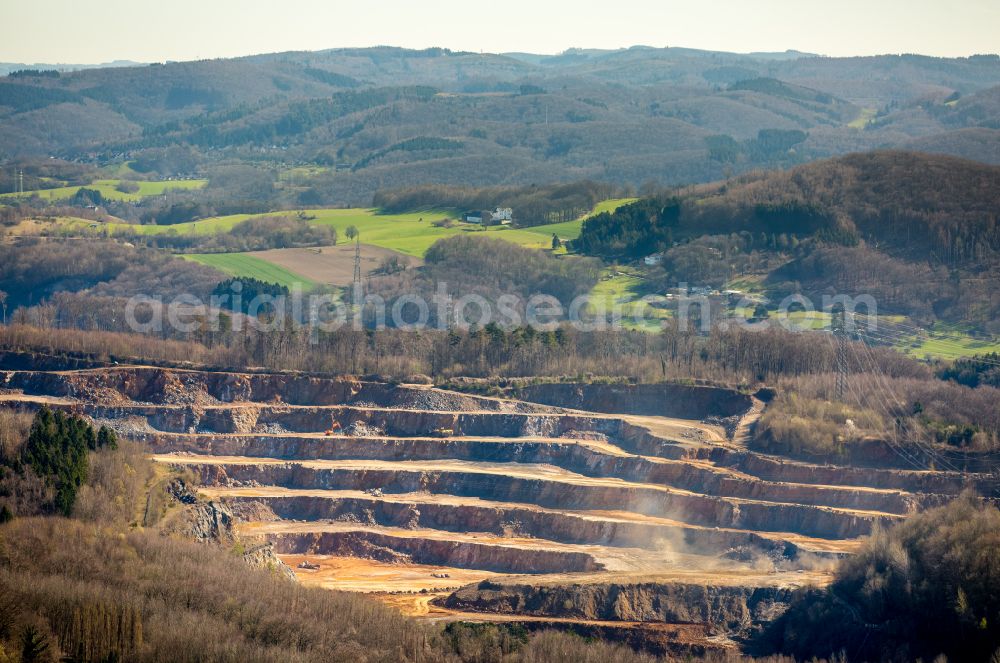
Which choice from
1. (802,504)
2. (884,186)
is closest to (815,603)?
(802,504)

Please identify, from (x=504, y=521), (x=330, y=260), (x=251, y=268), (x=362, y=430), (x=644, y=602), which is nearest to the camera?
(x=644, y=602)

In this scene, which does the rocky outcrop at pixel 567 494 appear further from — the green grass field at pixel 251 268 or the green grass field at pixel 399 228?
the green grass field at pixel 399 228

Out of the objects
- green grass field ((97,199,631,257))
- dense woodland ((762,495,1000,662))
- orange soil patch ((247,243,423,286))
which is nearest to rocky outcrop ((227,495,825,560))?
dense woodland ((762,495,1000,662))

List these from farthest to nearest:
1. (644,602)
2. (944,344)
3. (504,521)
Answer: (944,344) → (504,521) → (644,602)

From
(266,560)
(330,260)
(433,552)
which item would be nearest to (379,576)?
(433,552)

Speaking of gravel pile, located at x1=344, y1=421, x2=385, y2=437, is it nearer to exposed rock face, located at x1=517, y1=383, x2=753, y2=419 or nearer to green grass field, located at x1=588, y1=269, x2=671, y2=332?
exposed rock face, located at x1=517, y1=383, x2=753, y2=419

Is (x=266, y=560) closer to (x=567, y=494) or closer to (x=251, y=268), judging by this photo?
(x=567, y=494)

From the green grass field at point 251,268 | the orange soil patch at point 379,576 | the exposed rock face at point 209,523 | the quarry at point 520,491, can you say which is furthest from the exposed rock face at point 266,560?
the green grass field at point 251,268
